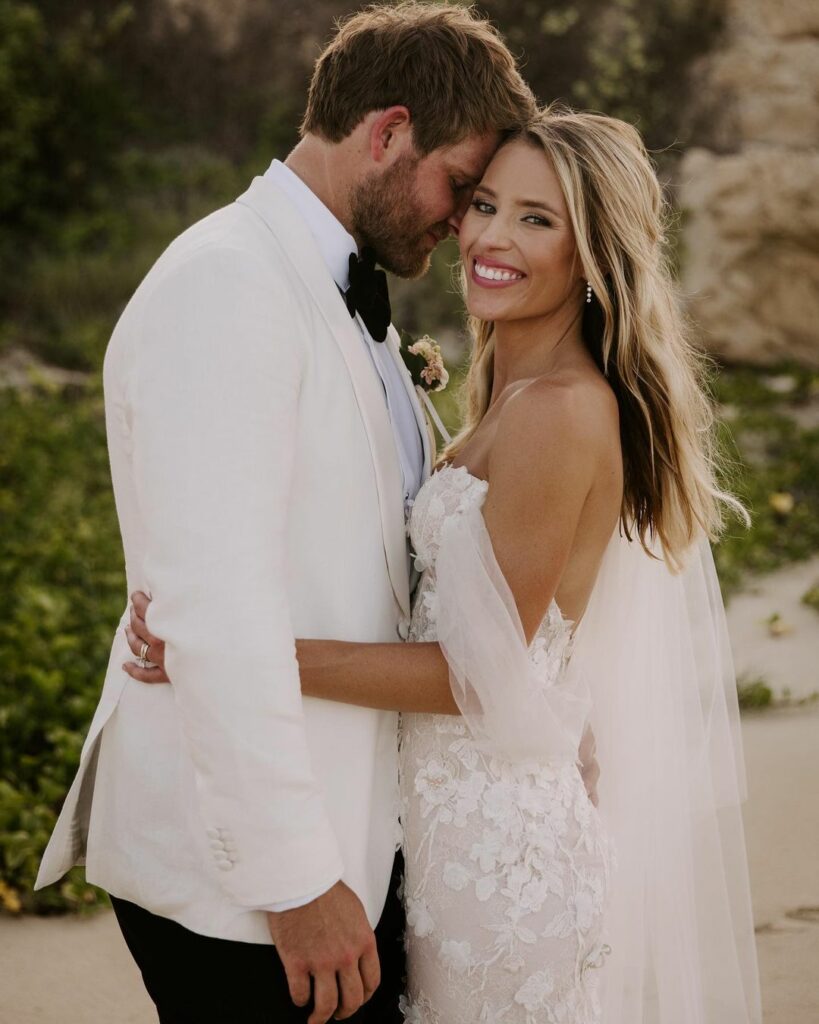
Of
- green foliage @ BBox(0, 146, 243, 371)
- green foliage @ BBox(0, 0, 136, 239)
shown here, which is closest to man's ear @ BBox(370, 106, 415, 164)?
green foliage @ BBox(0, 146, 243, 371)

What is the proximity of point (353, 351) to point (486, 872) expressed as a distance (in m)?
1.02

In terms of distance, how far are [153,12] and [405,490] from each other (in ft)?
34.4

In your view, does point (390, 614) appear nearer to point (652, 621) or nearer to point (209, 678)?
point (209, 678)

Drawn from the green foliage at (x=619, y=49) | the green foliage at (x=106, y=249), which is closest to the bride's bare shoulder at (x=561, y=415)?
the green foliage at (x=106, y=249)

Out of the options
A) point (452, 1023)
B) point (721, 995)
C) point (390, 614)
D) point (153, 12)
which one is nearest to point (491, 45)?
point (390, 614)

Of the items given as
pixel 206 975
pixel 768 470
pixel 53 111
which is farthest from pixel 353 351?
pixel 53 111

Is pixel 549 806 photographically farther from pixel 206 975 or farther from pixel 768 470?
pixel 768 470

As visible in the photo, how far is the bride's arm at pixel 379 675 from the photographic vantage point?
206 centimetres

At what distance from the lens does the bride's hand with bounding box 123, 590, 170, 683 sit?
6.68 feet

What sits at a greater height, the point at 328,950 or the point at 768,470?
the point at 768,470

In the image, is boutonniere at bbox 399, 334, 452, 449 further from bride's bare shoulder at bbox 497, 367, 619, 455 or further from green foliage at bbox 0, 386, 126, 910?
green foliage at bbox 0, 386, 126, 910

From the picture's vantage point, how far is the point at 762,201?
966 centimetres

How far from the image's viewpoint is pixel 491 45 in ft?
7.98

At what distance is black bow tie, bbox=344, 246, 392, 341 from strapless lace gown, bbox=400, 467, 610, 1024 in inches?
13.5
